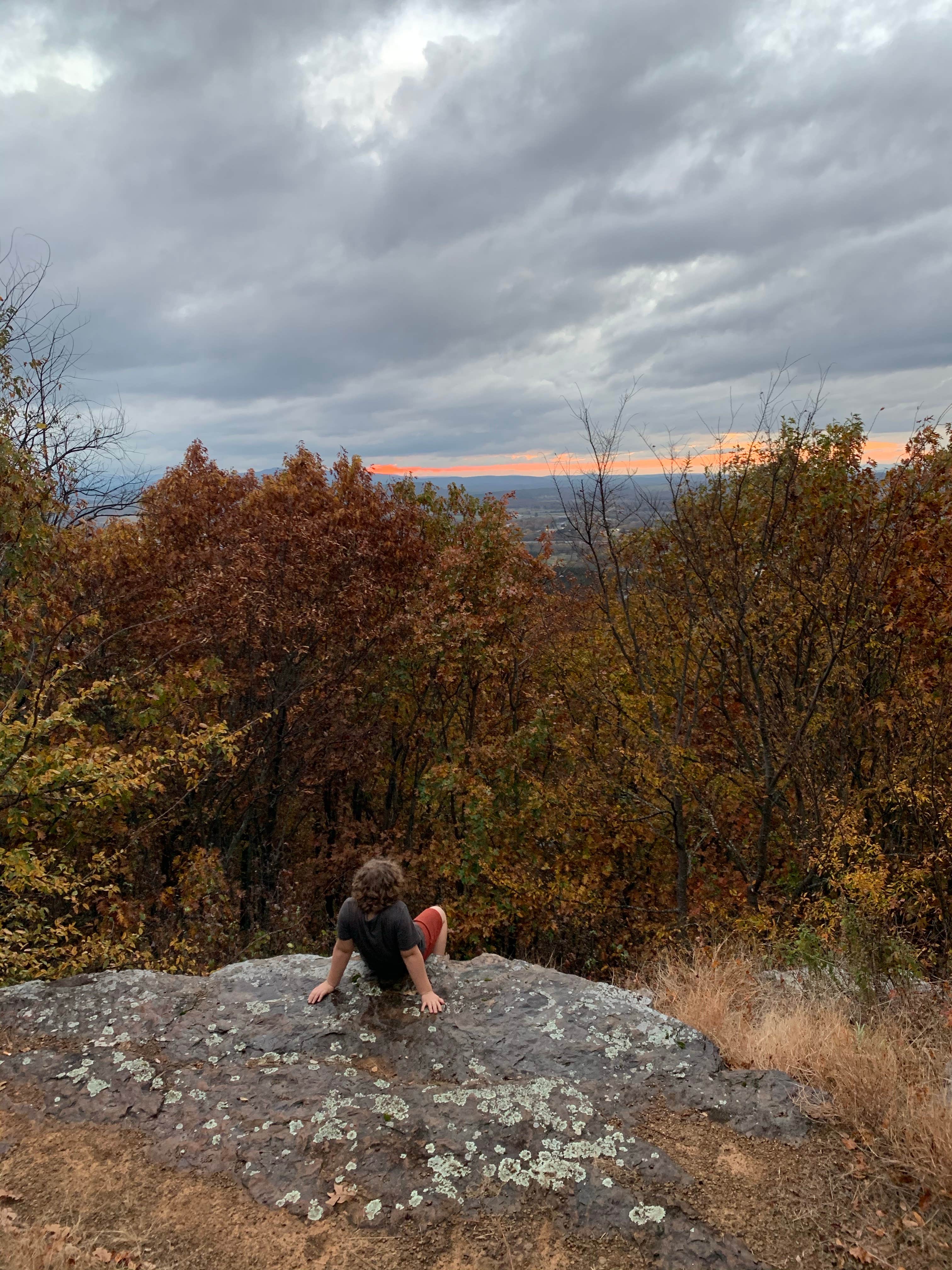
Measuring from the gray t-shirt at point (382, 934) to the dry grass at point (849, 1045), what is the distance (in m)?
1.99

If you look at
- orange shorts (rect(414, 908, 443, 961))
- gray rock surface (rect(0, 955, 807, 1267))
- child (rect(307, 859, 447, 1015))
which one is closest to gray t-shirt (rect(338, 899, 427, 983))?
child (rect(307, 859, 447, 1015))

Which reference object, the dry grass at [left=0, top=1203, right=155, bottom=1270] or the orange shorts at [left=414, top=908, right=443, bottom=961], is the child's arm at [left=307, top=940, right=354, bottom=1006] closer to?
the orange shorts at [left=414, top=908, right=443, bottom=961]

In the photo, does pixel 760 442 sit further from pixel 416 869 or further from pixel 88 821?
pixel 416 869

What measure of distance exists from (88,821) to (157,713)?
1.73 metres

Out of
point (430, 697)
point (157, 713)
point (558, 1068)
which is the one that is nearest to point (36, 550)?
point (157, 713)

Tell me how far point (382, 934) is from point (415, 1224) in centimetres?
160

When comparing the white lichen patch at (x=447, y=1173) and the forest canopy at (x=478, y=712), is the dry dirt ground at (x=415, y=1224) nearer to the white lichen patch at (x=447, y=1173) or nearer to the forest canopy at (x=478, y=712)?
the white lichen patch at (x=447, y=1173)

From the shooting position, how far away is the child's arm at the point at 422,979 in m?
4.35

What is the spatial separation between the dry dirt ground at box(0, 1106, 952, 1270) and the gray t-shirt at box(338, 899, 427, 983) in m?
1.44

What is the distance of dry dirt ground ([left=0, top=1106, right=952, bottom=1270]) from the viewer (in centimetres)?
275

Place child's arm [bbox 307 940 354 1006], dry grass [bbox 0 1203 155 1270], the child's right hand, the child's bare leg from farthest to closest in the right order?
the child's bare leg
child's arm [bbox 307 940 354 1006]
the child's right hand
dry grass [bbox 0 1203 155 1270]

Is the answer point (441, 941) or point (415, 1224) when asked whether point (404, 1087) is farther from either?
point (441, 941)

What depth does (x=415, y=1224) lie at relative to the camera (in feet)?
9.77

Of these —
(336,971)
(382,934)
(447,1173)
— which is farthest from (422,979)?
(447,1173)
